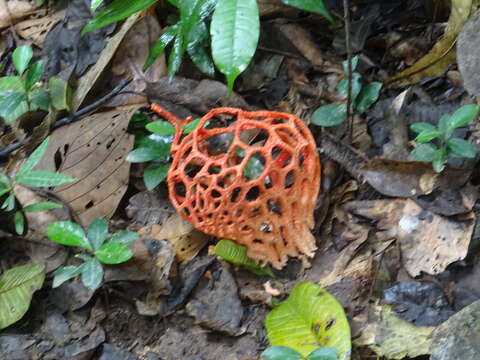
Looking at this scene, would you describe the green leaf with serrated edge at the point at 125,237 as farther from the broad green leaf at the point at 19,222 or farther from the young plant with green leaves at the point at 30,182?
the broad green leaf at the point at 19,222

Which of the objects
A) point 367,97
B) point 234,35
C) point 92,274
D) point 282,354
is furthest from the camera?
point 367,97

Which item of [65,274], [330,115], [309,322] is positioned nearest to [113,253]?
[65,274]

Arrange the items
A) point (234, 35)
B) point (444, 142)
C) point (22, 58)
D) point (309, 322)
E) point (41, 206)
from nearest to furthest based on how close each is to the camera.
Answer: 1. point (234, 35)
2. point (309, 322)
3. point (444, 142)
4. point (41, 206)
5. point (22, 58)

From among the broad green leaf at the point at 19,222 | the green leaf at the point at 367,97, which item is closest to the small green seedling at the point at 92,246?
the broad green leaf at the point at 19,222

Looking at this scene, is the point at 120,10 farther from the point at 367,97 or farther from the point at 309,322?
the point at 309,322

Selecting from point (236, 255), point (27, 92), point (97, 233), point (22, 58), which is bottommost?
point (236, 255)

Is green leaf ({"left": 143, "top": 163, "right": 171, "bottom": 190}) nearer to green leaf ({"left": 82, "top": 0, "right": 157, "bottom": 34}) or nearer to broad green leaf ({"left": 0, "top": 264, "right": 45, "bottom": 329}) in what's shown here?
broad green leaf ({"left": 0, "top": 264, "right": 45, "bottom": 329})
